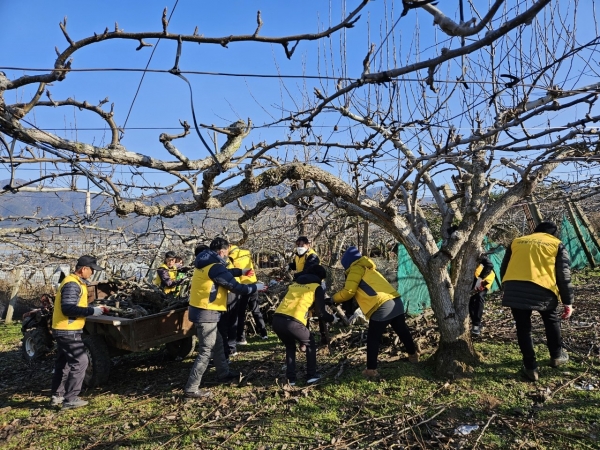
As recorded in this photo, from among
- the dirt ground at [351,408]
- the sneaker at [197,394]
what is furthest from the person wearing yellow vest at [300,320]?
the sneaker at [197,394]

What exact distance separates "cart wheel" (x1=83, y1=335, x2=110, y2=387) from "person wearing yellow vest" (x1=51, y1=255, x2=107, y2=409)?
37 cm

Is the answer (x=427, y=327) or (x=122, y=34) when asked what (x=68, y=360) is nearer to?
(x=122, y=34)

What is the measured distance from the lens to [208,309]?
17.9 ft

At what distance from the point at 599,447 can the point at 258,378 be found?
143 inches

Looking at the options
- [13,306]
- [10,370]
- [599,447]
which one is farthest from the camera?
[13,306]

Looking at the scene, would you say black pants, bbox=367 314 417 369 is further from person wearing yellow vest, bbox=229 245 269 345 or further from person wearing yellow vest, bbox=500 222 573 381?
person wearing yellow vest, bbox=229 245 269 345

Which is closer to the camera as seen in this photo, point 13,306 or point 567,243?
point 567,243

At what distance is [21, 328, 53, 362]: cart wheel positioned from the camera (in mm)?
7566

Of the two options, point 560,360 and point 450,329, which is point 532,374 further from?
point 450,329

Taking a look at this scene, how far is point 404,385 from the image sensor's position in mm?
5004

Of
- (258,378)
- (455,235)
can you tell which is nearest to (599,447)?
(455,235)

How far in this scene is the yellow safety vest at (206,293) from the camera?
5473 mm

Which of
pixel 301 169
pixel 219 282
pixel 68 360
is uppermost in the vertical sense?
pixel 301 169

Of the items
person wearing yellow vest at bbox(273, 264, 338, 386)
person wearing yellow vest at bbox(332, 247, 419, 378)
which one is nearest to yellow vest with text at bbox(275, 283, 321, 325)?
person wearing yellow vest at bbox(273, 264, 338, 386)
